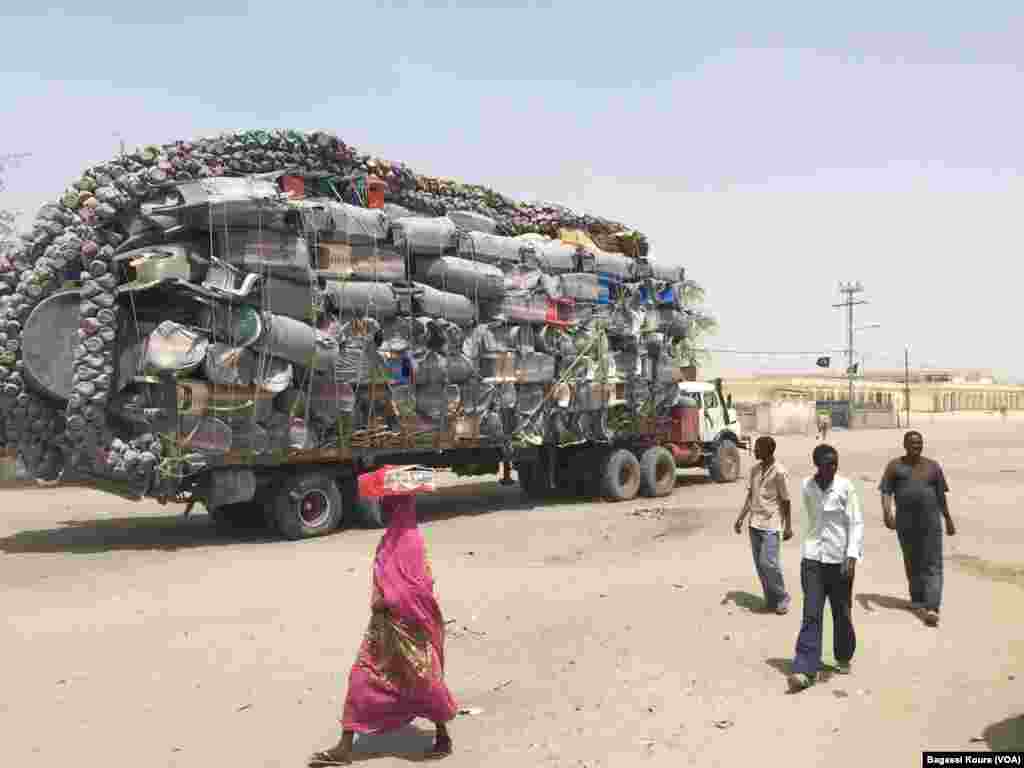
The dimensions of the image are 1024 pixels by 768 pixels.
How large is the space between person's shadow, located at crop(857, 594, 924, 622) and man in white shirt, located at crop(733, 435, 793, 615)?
2.44 ft

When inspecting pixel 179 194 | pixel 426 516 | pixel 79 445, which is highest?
pixel 179 194

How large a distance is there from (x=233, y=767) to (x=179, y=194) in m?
8.75

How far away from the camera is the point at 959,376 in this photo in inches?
5581

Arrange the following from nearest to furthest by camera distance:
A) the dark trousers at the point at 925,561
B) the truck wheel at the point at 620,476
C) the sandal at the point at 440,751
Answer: the sandal at the point at 440,751 < the dark trousers at the point at 925,561 < the truck wheel at the point at 620,476

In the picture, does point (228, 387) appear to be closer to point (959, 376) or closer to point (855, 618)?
point (855, 618)

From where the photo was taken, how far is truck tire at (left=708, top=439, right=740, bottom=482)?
867 inches

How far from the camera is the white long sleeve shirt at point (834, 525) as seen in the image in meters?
6.38

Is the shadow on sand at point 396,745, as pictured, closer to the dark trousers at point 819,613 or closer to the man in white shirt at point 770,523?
the dark trousers at point 819,613

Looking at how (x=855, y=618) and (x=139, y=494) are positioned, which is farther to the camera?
(x=139, y=494)

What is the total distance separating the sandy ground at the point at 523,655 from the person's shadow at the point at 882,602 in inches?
1.7

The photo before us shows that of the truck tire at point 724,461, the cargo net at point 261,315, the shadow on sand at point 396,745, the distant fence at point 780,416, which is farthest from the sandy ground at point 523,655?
the distant fence at point 780,416

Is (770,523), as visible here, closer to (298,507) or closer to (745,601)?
(745,601)

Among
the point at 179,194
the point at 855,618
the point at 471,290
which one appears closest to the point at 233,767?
the point at 855,618

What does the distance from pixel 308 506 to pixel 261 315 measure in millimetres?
Result: 3014
